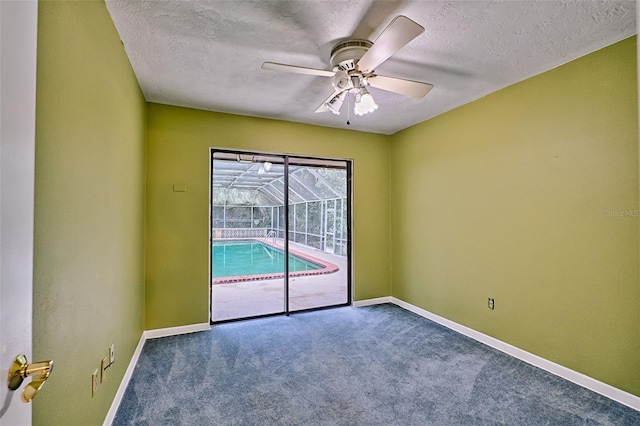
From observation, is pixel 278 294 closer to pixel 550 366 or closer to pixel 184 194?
pixel 184 194

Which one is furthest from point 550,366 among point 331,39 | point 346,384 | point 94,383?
point 94,383

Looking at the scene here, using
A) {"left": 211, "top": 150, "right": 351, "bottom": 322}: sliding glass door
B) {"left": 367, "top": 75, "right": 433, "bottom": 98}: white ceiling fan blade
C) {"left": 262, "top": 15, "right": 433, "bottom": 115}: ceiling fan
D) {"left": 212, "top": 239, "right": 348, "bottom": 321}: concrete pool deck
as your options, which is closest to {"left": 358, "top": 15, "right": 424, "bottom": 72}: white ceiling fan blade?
{"left": 262, "top": 15, "right": 433, "bottom": 115}: ceiling fan

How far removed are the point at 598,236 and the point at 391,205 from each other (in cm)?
246

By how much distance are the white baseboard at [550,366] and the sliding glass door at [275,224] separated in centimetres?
148

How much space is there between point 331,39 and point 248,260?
3810 millimetres

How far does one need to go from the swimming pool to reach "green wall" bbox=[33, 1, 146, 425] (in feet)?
5.59

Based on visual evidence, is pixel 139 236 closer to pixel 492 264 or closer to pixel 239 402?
pixel 239 402

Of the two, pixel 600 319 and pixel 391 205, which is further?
pixel 391 205

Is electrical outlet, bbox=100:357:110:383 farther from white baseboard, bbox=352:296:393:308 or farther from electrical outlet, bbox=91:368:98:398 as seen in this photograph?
white baseboard, bbox=352:296:393:308

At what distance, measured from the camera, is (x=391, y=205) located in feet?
14.6

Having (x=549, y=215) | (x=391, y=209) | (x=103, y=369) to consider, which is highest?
(x=391, y=209)

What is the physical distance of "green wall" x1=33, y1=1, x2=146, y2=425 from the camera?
104 centimetres

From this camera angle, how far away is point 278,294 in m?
4.54

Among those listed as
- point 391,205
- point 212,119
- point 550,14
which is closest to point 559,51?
point 550,14
